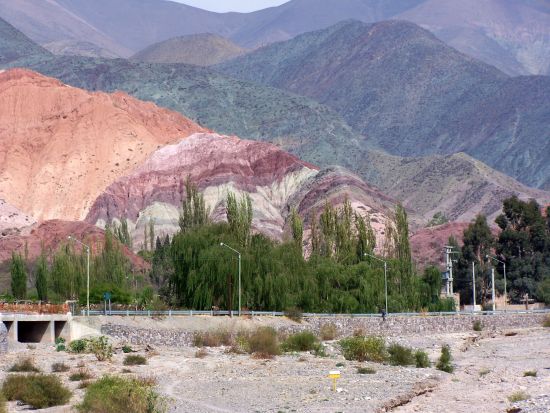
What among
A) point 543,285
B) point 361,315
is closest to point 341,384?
point 361,315

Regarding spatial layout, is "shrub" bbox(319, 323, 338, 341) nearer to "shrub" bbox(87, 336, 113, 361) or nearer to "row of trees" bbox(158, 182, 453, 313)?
"row of trees" bbox(158, 182, 453, 313)

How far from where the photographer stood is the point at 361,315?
80.1m

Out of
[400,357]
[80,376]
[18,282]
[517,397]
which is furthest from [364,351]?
[18,282]

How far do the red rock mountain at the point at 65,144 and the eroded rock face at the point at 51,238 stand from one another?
31.7m

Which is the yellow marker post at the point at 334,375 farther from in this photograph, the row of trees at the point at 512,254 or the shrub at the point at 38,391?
the row of trees at the point at 512,254

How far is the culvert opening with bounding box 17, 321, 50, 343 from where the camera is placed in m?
61.4

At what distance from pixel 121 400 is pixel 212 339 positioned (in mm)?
31938

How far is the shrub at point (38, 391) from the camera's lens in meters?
37.2

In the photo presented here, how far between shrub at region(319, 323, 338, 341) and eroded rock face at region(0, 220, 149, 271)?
51.4 m

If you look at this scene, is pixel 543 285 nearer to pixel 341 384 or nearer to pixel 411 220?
pixel 341 384

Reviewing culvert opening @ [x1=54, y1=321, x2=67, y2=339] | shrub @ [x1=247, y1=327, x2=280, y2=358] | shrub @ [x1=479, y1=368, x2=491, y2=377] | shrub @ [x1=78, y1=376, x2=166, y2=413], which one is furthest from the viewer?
culvert opening @ [x1=54, y1=321, x2=67, y2=339]

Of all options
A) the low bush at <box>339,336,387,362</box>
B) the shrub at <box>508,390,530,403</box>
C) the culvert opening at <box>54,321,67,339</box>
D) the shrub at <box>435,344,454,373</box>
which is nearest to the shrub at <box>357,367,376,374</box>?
the shrub at <box>435,344,454,373</box>

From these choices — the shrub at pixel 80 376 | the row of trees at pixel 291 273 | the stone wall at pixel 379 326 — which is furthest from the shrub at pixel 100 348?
the row of trees at pixel 291 273

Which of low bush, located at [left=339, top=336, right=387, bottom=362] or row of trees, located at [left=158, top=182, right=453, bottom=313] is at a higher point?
row of trees, located at [left=158, top=182, right=453, bottom=313]
